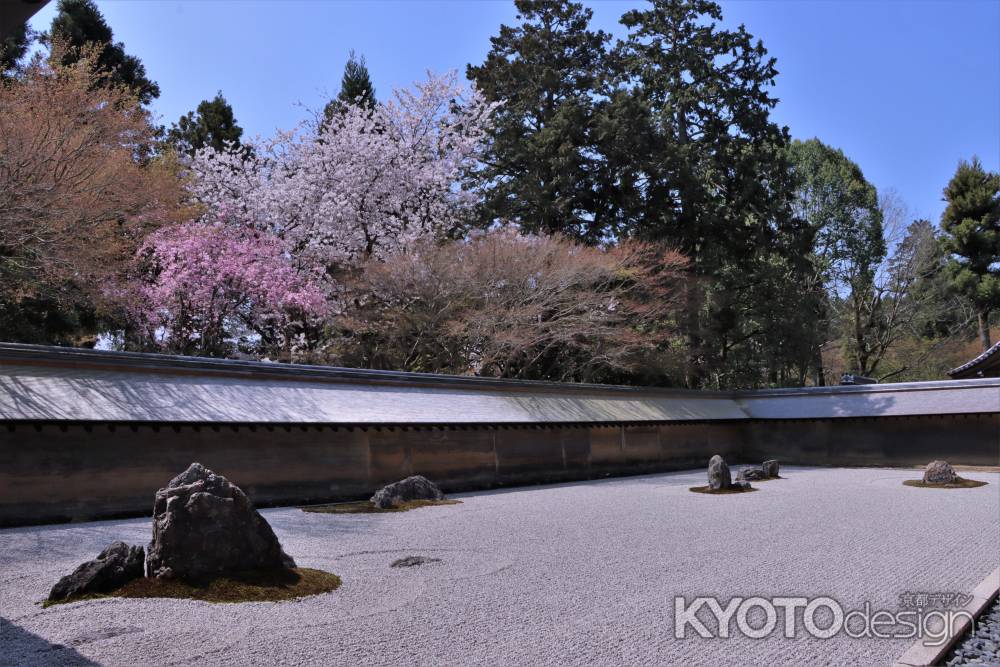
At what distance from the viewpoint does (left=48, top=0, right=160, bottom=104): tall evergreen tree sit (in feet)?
Result: 73.6

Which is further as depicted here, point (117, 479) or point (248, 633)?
point (117, 479)

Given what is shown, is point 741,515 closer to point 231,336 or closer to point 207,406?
point 207,406

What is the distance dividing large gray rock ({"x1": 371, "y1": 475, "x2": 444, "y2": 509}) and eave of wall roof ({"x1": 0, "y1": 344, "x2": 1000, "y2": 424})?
130cm

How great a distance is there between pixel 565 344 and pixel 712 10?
14048 mm

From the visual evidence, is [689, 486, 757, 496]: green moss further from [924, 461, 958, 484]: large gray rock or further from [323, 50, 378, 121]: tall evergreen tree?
[323, 50, 378, 121]: tall evergreen tree

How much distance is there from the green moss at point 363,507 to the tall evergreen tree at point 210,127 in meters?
20.3

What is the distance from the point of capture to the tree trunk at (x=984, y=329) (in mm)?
31719

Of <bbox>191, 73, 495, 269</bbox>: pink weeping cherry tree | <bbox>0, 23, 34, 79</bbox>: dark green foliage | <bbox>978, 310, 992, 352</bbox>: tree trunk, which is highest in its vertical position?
<bbox>0, 23, 34, 79</bbox>: dark green foliage

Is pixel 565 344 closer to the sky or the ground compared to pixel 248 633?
closer to the sky

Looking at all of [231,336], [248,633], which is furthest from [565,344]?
[248,633]

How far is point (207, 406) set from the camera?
10.3 metres

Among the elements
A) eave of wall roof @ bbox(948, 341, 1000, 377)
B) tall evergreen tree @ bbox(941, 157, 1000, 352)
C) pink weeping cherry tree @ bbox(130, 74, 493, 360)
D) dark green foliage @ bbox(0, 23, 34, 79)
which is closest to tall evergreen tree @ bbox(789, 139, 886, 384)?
tall evergreen tree @ bbox(941, 157, 1000, 352)

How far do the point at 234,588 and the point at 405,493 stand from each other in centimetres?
584

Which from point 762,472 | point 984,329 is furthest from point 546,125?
point 984,329
